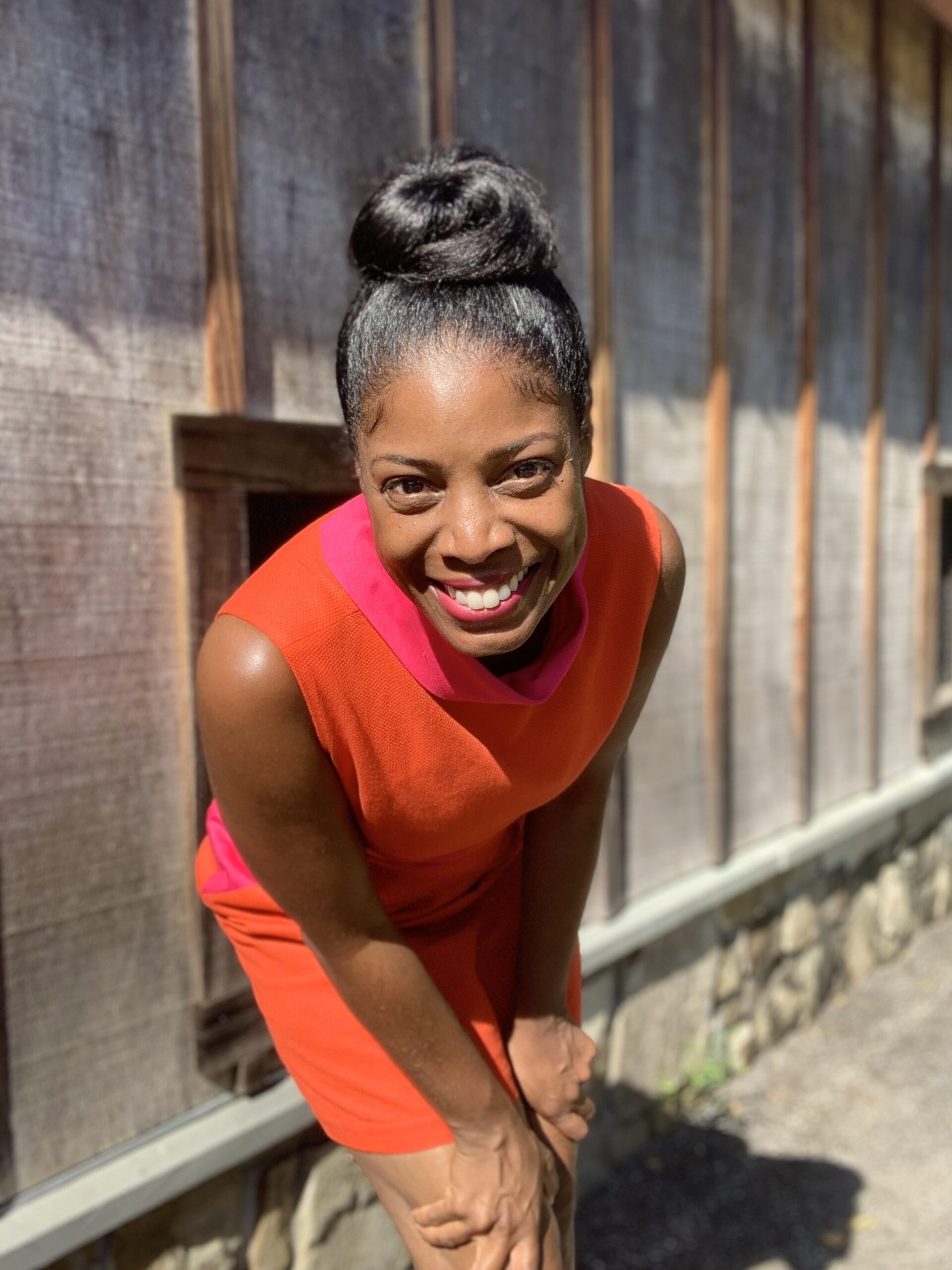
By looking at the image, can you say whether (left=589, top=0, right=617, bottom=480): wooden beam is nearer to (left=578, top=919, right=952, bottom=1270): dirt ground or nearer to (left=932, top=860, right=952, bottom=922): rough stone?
(left=578, top=919, right=952, bottom=1270): dirt ground

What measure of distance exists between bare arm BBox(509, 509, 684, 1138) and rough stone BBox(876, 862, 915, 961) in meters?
→ 3.67

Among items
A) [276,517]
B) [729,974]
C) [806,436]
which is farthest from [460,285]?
[729,974]

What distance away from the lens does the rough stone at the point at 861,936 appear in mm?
4992

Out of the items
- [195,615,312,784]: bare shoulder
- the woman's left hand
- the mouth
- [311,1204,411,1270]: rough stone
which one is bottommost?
[311,1204,411,1270]: rough stone

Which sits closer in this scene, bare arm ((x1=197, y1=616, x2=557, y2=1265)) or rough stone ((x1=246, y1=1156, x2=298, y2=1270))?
bare arm ((x1=197, y1=616, x2=557, y2=1265))

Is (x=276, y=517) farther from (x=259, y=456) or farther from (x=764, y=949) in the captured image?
(x=764, y=949)

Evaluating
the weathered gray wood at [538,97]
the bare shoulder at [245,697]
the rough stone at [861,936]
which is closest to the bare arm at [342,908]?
the bare shoulder at [245,697]

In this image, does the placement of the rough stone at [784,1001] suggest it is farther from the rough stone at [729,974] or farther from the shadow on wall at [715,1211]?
the shadow on wall at [715,1211]

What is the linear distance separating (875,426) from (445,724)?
397 centimetres

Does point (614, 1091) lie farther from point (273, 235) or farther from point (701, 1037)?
point (273, 235)

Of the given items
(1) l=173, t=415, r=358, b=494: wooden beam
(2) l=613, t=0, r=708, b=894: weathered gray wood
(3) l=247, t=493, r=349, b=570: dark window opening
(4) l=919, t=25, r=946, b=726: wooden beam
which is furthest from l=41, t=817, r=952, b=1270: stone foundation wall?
(1) l=173, t=415, r=358, b=494: wooden beam

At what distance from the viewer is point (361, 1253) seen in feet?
9.76

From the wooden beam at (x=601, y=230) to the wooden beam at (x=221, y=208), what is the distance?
1251 millimetres

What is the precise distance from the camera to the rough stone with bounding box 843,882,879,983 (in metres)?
4.99
